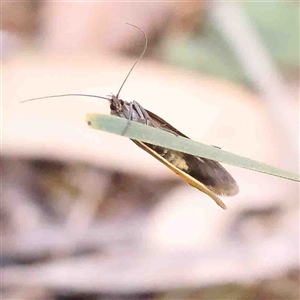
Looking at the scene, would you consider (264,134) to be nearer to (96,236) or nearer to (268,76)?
(268,76)

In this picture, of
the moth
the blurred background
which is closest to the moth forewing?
the moth

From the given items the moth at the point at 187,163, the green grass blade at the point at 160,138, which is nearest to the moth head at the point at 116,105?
the moth at the point at 187,163

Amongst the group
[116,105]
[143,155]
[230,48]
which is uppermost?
[230,48]

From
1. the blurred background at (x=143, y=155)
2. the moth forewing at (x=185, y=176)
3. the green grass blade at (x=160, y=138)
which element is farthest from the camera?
the blurred background at (x=143, y=155)

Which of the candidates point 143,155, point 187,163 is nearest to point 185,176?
point 187,163

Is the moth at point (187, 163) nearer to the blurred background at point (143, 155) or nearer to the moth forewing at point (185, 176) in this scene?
the moth forewing at point (185, 176)

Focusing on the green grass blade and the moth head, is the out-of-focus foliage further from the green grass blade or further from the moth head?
the green grass blade

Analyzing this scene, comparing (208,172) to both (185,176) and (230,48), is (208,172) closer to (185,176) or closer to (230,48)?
(185,176)

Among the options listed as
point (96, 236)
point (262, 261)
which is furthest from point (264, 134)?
point (96, 236)
